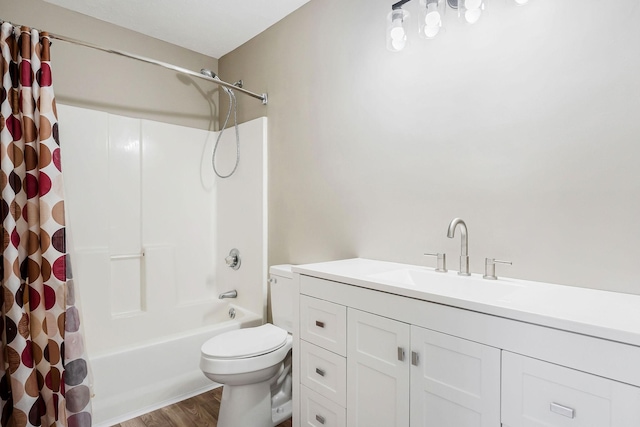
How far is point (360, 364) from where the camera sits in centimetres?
130

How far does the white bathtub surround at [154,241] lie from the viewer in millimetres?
2092

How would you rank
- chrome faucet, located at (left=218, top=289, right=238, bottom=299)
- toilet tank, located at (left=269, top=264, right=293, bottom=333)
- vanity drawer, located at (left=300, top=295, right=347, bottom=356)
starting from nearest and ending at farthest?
vanity drawer, located at (left=300, top=295, right=347, bottom=356) < toilet tank, located at (left=269, top=264, right=293, bottom=333) < chrome faucet, located at (left=218, top=289, right=238, bottom=299)

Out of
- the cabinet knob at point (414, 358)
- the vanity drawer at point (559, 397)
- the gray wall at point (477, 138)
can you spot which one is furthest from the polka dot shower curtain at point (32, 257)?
the vanity drawer at point (559, 397)

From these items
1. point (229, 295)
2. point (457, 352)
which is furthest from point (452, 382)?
point (229, 295)

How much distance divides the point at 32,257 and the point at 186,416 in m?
1.19

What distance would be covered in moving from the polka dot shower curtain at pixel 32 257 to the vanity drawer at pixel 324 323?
1.13 meters

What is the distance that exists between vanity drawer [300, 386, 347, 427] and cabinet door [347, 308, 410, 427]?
0.18 feet

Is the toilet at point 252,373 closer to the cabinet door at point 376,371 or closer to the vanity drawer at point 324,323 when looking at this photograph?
the vanity drawer at point 324,323

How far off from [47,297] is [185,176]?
1.41 metres

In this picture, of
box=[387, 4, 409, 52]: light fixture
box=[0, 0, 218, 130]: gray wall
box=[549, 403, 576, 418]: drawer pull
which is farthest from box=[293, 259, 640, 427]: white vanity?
box=[0, 0, 218, 130]: gray wall

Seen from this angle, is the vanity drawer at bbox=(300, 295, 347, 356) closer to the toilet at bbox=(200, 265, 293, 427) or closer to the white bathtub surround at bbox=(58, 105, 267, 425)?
the toilet at bbox=(200, 265, 293, 427)

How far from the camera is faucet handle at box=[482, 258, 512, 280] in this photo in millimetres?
1336

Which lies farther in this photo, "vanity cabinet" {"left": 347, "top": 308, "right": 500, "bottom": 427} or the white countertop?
"vanity cabinet" {"left": 347, "top": 308, "right": 500, "bottom": 427}

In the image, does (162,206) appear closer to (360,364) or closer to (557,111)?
(360,364)
